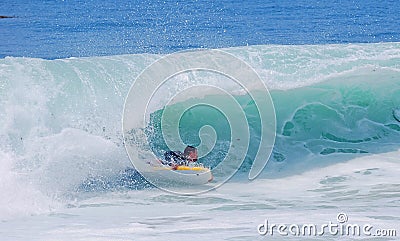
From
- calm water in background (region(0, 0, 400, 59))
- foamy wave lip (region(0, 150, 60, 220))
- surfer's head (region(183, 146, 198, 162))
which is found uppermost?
calm water in background (region(0, 0, 400, 59))

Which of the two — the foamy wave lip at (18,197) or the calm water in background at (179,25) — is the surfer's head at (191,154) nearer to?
the foamy wave lip at (18,197)

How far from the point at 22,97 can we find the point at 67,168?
2.03 meters

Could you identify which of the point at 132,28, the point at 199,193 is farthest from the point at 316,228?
the point at 132,28

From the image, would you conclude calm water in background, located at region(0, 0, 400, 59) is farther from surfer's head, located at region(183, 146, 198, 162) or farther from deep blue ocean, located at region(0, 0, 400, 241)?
surfer's head, located at region(183, 146, 198, 162)

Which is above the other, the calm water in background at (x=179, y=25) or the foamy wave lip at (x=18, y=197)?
the calm water in background at (x=179, y=25)

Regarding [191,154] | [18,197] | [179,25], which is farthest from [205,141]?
[179,25]

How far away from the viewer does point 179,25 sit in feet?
105

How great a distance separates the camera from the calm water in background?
84.2 feet

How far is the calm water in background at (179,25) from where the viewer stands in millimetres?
25656

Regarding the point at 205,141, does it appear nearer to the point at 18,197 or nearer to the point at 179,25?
the point at 18,197

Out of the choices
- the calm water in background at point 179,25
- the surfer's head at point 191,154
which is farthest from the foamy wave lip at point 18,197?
the calm water in background at point 179,25

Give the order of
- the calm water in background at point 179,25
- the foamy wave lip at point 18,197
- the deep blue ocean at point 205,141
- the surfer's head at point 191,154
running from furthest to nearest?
1. the calm water in background at point 179,25
2. the surfer's head at point 191,154
3. the foamy wave lip at point 18,197
4. the deep blue ocean at point 205,141

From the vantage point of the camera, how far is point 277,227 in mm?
7730

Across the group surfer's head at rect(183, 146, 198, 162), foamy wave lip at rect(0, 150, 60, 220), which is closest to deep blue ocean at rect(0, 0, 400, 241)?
foamy wave lip at rect(0, 150, 60, 220)
